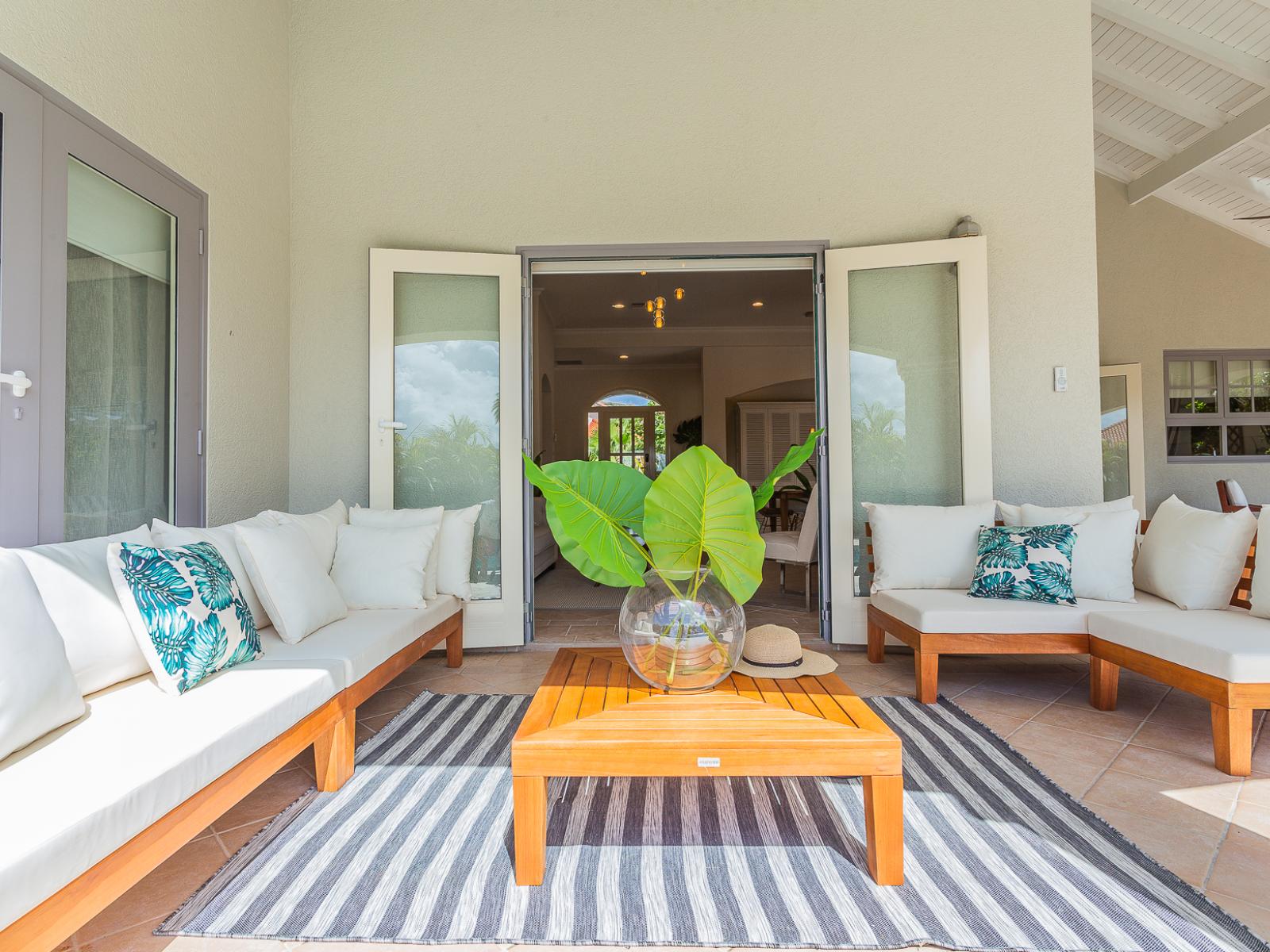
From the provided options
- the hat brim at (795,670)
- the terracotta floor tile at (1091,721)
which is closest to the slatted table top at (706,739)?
the hat brim at (795,670)

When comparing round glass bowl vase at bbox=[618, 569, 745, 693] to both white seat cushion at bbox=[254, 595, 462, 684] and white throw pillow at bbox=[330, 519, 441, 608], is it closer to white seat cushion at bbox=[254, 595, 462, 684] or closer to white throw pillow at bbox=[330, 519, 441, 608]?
white seat cushion at bbox=[254, 595, 462, 684]

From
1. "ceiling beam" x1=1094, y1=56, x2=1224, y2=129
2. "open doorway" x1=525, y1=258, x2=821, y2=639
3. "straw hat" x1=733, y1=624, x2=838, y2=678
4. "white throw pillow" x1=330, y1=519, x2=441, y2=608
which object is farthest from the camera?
"ceiling beam" x1=1094, y1=56, x2=1224, y2=129

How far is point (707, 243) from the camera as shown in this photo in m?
3.82

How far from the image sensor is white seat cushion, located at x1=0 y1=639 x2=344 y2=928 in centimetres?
105

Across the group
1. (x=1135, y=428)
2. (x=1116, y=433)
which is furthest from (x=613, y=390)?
(x=1135, y=428)

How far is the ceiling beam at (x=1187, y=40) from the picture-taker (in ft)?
15.1

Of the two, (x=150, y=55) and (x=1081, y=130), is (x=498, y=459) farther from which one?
(x=1081, y=130)

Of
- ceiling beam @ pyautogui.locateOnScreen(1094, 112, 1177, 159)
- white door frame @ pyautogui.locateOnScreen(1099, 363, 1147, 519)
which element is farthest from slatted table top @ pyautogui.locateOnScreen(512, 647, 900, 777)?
white door frame @ pyautogui.locateOnScreen(1099, 363, 1147, 519)

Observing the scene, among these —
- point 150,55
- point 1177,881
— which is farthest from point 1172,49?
point 150,55

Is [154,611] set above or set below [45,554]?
below

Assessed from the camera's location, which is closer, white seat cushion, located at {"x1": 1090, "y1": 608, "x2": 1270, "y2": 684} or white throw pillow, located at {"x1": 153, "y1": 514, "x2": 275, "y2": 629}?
white seat cushion, located at {"x1": 1090, "y1": 608, "x2": 1270, "y2": 684}

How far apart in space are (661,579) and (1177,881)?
53.4 inches

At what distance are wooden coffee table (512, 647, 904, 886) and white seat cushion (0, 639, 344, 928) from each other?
67cm

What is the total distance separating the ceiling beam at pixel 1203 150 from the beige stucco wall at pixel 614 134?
294cm
